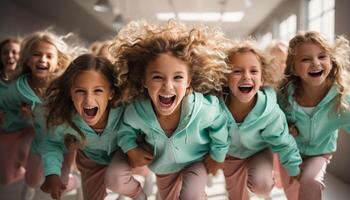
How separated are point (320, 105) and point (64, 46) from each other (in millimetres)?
410

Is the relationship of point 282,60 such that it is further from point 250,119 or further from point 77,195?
point 77,195

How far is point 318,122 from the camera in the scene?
559 millimetres

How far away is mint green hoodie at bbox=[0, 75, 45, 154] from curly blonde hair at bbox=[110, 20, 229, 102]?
18cm

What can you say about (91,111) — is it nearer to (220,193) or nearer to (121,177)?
(121,177)

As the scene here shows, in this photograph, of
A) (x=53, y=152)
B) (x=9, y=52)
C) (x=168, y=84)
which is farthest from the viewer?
(x=9, y=52)

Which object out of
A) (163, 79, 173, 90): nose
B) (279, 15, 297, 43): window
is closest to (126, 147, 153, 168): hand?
(163, 79, 173, 90): nose

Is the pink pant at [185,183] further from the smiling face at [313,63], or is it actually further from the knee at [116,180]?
the smiling face at [313,63]

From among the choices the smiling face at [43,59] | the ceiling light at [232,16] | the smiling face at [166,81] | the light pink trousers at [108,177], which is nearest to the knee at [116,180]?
the light pink trousers at [108,177]

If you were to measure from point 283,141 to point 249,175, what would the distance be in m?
0.07

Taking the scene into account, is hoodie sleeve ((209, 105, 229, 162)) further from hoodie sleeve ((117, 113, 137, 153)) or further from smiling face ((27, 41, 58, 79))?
smiling face ((27, 41, 58, 79))

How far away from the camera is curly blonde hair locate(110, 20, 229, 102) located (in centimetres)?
50

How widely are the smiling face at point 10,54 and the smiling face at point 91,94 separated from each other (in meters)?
0.33

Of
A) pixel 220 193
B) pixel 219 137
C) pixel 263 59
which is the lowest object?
pixel 220 193

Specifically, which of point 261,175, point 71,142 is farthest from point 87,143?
point 261,175
